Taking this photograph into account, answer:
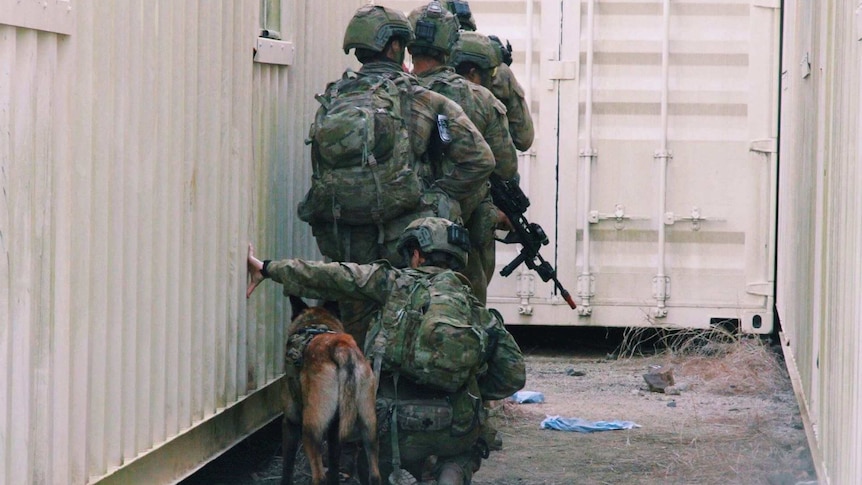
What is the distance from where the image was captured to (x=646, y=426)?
23.6 ft

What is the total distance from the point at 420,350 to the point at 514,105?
3073 millimetres

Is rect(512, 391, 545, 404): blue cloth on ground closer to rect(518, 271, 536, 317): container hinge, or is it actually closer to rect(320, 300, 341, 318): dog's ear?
rect(518, 271, 536, 317): container hinge

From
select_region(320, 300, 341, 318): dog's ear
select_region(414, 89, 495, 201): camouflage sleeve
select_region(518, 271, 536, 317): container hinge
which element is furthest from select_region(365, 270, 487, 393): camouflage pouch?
select_region(518, 271, 536, 317): container hinge

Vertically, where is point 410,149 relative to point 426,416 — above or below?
above

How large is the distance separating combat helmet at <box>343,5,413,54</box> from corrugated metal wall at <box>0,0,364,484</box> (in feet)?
1.19

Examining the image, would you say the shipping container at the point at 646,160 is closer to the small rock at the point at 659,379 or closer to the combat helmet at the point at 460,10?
the small rock at the point at 659,379

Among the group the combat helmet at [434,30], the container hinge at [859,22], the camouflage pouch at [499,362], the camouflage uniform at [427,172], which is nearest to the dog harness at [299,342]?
the camouflage pouch at [499,362]

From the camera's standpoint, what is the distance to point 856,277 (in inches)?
144

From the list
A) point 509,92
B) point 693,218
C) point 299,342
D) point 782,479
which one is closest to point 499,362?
point 299,342

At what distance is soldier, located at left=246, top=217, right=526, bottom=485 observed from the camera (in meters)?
4.76

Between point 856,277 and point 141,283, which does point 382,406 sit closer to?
point 141,283

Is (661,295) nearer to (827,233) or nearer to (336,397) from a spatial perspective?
(827,233)

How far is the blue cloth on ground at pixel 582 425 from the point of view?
707cm

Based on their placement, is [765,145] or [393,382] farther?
[765,145]
